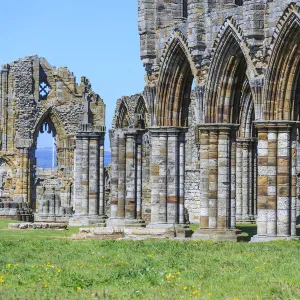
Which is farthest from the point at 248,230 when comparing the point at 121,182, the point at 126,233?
the point at 126,233

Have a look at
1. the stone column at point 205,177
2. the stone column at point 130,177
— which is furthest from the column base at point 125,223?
the stone column at point 205,177

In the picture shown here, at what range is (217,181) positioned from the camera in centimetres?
3331

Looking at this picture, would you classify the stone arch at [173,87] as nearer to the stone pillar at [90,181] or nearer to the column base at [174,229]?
Result: the column base at [174,229]

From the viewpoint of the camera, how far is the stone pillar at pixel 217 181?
3325cm

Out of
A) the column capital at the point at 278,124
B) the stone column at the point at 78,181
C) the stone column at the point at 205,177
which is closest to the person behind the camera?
the column capital at the point at 278,124

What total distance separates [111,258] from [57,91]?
5126cm

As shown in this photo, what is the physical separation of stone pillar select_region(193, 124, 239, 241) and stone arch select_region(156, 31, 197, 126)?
9.74 ft

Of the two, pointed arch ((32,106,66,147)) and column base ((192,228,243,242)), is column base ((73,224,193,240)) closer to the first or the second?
column base ((192,228,243,242))

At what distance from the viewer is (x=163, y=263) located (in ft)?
80.1

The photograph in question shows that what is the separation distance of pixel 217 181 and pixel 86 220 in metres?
12.2

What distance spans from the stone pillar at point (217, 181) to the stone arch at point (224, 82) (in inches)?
13.9

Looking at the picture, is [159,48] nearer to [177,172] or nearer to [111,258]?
[177,172]

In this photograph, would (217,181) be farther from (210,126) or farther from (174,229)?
(174,229)

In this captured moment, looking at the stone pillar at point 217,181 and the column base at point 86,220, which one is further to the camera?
the column base at point 86,220
